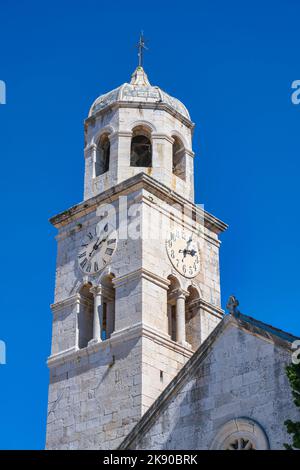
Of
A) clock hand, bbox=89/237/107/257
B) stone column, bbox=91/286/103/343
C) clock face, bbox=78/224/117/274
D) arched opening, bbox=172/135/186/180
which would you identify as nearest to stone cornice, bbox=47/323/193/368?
stone column, bbox=91/286/103/343

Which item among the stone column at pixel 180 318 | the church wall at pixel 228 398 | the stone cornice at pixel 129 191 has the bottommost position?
the church wall at pixel 228 398

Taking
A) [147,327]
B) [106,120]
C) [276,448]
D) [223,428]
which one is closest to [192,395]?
[223,428]

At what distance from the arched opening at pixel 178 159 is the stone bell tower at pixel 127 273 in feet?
0.15

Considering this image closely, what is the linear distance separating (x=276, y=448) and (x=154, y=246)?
1214cm

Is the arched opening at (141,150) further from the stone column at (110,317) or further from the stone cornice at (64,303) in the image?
the stone cornice at (64,303)

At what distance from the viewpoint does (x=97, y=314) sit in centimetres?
3225

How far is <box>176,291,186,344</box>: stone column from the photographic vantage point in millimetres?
32188

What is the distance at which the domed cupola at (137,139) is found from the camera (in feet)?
113

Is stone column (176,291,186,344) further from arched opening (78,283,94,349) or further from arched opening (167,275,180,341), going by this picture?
arched opening (78,283,94,349)

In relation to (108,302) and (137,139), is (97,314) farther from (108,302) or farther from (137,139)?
(137,139)

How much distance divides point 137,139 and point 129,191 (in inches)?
165

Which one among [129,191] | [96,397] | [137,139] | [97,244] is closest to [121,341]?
[96,397]

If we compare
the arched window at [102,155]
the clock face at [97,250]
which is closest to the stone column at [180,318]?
the clock face at [97,250]
